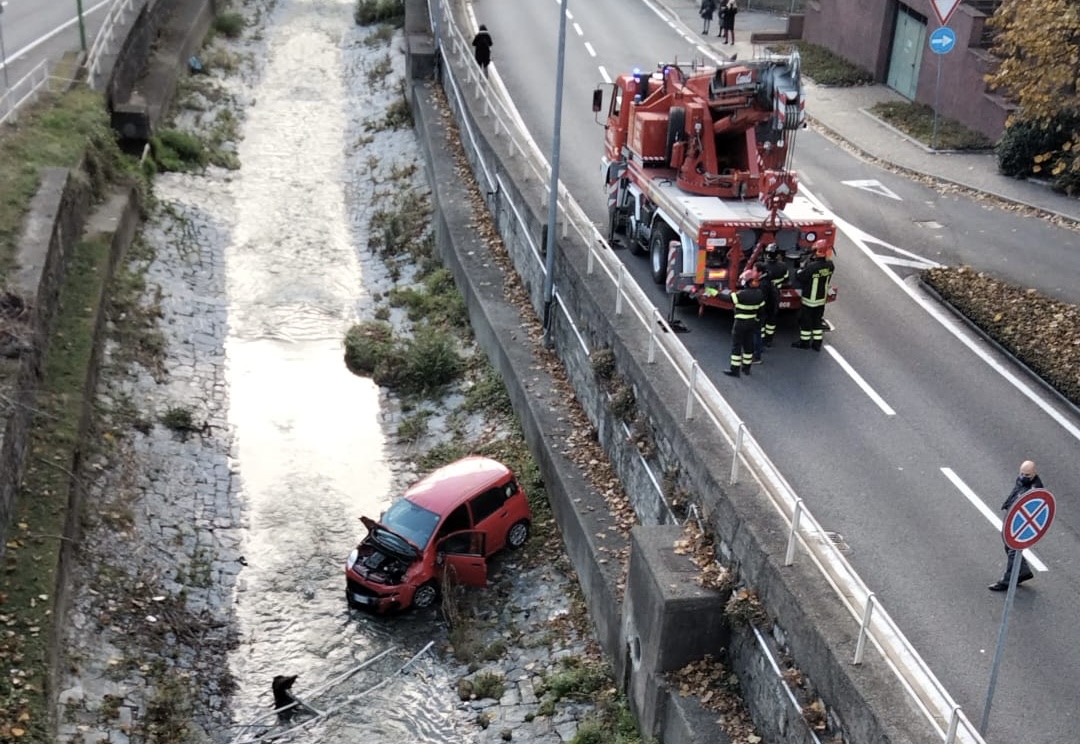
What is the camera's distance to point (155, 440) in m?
21.2

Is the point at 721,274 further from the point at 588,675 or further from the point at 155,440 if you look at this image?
the point at 155,440

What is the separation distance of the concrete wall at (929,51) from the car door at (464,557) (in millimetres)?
18914

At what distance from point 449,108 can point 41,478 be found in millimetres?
19159

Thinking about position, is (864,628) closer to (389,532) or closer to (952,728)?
(952,728)

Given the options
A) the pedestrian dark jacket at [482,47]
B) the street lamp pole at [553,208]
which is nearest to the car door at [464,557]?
the street lamp pole at [553,208]

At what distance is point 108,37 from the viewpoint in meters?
33.0

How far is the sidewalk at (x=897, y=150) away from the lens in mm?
27297

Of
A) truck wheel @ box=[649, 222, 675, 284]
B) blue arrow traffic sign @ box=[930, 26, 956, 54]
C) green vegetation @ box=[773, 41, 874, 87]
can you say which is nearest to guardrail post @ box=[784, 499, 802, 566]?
truck wheel @ box=[649, 222, 675, 284]

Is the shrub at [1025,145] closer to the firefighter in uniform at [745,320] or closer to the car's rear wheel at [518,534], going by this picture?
the firefighter in uniform at [745,320]

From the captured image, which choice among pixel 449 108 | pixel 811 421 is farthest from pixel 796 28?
pixel 811 421

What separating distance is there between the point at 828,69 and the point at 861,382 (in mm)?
21453

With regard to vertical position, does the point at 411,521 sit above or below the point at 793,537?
below

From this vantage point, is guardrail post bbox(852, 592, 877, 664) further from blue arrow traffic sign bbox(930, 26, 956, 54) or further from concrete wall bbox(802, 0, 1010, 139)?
concrete wall bbox(802, 0, 1010, 139)

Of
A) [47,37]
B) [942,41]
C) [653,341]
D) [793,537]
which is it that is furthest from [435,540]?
[47,37]
